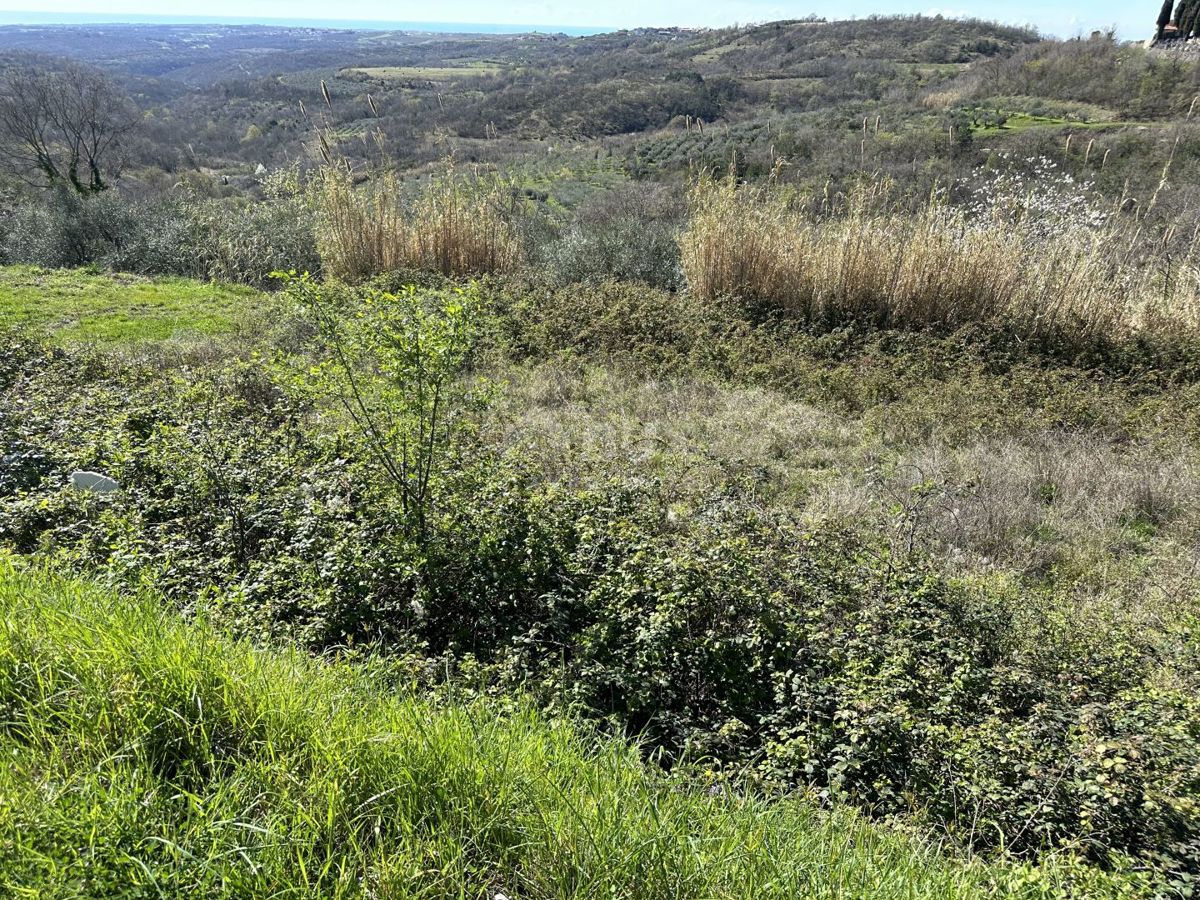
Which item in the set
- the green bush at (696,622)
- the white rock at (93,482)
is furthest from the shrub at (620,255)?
the white rock at (93,482)

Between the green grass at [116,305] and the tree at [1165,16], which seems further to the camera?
the tree at [1165,16]

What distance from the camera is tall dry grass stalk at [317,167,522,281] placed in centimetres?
950

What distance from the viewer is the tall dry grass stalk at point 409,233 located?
374 inches

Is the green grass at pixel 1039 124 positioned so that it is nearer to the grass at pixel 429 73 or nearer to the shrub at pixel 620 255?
the shrub at pixel 620 255

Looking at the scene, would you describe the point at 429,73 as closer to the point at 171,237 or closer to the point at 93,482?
the point at 171,237

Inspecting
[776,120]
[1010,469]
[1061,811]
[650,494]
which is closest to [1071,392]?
[1010,469]

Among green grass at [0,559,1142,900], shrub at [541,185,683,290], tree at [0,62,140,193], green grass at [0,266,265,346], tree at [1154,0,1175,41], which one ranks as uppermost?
tree at [1154,0,1175,41]

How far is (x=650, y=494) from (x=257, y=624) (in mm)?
2207

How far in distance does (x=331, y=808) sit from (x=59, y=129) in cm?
3246

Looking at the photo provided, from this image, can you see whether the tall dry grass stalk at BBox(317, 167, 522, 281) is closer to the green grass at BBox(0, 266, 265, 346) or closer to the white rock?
the green grass at BBox(0, 266, 265, 346)

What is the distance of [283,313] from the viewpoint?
25.9 ft

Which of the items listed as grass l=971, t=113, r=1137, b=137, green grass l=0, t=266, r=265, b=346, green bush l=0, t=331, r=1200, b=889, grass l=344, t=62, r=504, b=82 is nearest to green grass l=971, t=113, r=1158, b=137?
grass l=971, t=113, r=1137, b=137

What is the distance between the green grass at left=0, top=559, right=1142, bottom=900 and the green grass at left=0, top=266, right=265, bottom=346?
7426 mm

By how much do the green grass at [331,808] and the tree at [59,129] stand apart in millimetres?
27172
